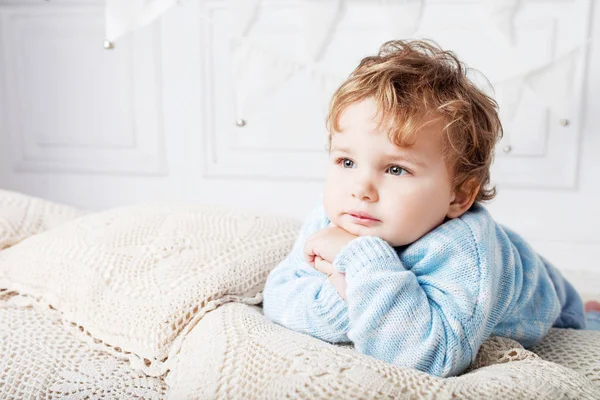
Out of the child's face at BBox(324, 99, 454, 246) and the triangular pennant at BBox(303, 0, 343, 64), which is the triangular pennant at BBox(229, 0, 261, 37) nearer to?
the triangular pennant at BBox(303, 0, 343, 64)

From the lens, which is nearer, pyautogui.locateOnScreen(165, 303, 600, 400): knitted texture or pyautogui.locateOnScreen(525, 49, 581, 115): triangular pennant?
pyautogui.locateOnScreen(165, 303, 600, 400): knitted texture

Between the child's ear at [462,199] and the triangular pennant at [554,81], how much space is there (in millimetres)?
1110

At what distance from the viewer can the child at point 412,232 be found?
861 mm

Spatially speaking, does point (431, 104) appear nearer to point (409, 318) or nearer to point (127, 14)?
point (409, 318)

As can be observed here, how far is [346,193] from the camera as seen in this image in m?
0.93

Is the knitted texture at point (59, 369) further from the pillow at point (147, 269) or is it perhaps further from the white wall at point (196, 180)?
the white wall at point (196, 180)

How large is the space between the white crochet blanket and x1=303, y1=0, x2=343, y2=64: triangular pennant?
0.78m

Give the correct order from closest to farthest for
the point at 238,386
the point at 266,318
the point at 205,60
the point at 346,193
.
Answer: the point at 238,386 < the point at 346,193 < the point at 266,318 < the point at 205,60

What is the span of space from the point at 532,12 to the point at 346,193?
4.93 ft

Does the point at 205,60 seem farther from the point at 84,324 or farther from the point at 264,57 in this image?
the point at 84,324

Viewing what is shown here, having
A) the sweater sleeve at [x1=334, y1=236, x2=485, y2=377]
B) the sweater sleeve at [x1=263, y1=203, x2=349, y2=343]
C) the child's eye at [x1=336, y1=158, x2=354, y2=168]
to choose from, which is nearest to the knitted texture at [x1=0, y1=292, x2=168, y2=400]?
the sweater sleeve at [x1=263, y1=203, x2=349, y2=343]

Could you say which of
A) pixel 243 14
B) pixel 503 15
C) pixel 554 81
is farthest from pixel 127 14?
pixel 554 81

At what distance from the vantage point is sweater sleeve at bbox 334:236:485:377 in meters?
0.85

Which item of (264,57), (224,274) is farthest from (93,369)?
(264,57)
